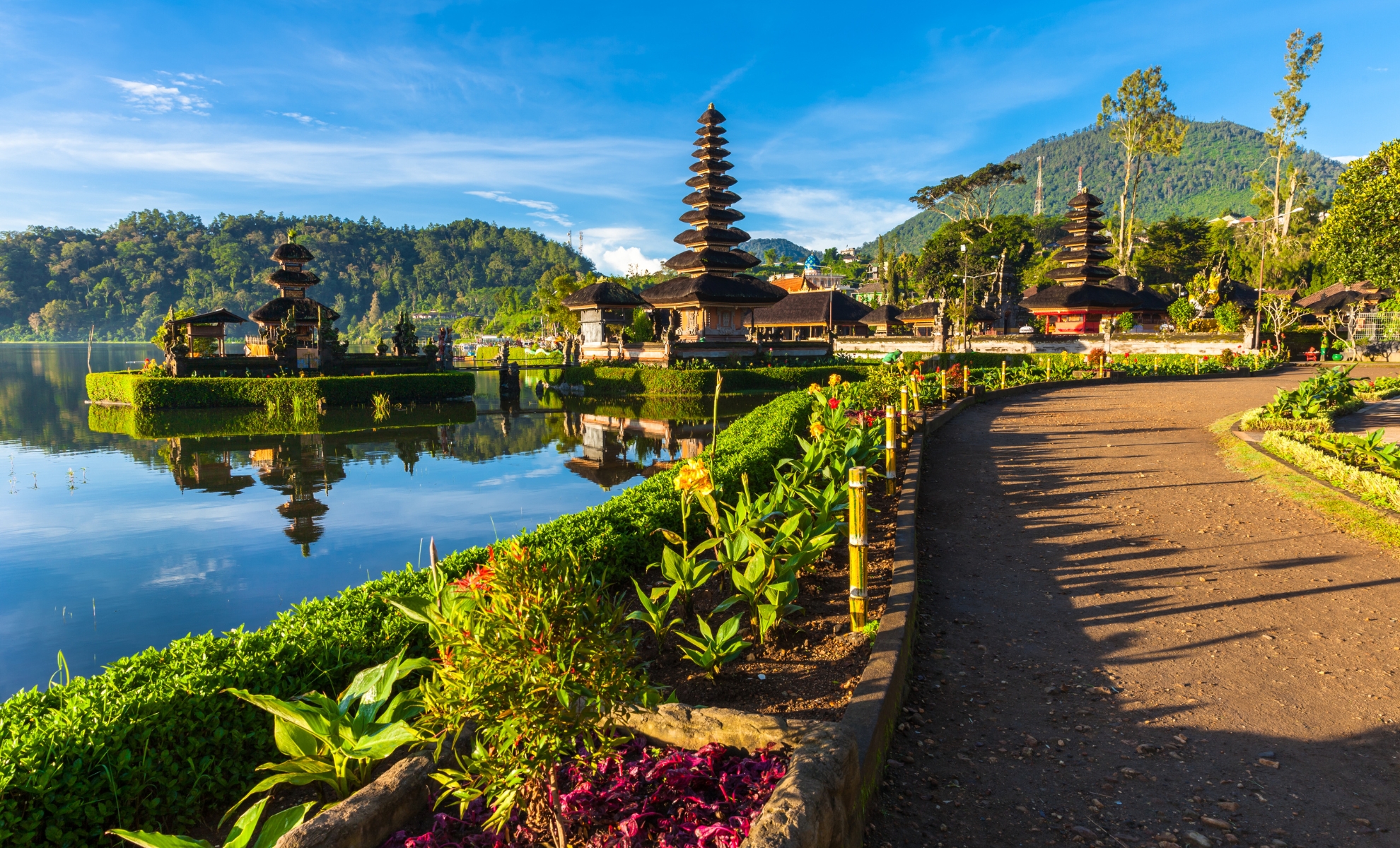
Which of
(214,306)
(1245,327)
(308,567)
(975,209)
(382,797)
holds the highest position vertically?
(975,209)

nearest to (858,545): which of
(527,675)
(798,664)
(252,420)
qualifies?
(798,664)

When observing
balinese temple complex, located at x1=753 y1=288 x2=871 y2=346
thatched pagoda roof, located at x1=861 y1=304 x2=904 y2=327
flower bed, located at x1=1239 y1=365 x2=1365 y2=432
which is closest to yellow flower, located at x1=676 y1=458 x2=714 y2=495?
flower bed, located at x1=1239 y1=365 x2=1365 y2=432

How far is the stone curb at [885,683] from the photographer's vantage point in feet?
9.66

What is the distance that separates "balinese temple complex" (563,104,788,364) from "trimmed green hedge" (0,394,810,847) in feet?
103

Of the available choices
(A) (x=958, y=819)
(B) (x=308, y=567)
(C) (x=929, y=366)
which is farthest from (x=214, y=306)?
(A) (x=958, y=819)

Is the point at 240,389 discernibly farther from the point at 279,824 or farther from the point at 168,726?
the point at 279,824

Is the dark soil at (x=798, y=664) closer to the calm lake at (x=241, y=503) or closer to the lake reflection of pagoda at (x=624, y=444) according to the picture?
the calm lake at (x=241, y=503)

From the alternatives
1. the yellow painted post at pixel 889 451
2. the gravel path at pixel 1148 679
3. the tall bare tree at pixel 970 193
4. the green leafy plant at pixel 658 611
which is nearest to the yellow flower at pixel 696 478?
the green leafy plant at pixel 658 611

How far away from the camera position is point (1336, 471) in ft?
27.6

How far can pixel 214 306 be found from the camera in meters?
112

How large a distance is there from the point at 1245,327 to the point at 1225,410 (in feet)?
70.1

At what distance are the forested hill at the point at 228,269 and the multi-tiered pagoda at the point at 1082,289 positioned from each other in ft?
246

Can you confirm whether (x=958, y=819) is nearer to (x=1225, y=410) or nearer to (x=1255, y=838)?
(x=1255, y=838)

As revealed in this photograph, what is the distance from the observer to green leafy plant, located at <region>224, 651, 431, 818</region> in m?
2.62
